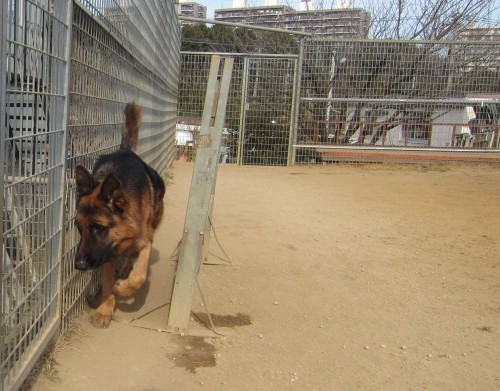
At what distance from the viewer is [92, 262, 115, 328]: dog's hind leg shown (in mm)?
3830

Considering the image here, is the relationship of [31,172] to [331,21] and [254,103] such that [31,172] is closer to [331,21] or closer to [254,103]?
[254,103]

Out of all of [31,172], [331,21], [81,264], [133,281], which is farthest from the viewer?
[331,21]

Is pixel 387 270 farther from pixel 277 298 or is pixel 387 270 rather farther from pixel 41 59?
pixel 41 59

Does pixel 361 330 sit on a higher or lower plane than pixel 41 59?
lower

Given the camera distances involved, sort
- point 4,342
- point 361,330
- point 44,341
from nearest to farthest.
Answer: point 4,342
point 44,341
point 361,330

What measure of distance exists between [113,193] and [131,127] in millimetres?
1489

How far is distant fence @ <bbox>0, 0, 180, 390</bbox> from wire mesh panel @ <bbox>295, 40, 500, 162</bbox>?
978 centimetres

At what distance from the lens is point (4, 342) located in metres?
2.36

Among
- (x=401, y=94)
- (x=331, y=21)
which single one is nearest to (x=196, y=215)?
(x=401, y=94)

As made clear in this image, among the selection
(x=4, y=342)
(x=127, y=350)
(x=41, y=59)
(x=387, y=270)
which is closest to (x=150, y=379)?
(x=127, y=350)

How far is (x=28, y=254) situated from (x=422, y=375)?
2.50 meters

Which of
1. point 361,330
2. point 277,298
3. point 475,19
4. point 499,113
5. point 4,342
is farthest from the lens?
point 475,19

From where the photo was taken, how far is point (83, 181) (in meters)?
3.43

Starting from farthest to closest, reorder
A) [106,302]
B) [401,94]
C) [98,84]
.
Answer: [401,94] < [98,84] < [106,302]
